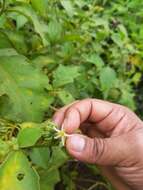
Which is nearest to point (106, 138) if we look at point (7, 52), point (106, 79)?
point (7, 52)

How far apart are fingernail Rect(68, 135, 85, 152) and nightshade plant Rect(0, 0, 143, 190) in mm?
36

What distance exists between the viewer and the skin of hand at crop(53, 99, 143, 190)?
1.32 metres

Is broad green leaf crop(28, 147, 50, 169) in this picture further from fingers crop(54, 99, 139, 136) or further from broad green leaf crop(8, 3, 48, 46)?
broad green leaf crop(8, 3, 48, 46)

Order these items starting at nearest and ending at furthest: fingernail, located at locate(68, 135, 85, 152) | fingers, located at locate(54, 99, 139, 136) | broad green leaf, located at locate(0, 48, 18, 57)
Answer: fingernail, located at locate(68, 135, 85, 152), broad green leaf, located at locate(0, 48, 18, 57), fingers, located at locate(54, 99, 139, 136)

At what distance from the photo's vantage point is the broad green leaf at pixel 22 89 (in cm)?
130

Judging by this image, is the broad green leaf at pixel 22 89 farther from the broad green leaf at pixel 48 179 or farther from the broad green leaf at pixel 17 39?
the broad green leaf at pixel 48 179

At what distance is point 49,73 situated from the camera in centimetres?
179

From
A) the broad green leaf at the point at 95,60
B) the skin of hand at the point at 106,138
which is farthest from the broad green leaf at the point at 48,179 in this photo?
the broad green leaf at the point at 95,60

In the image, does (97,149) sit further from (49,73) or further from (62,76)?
(49,73)

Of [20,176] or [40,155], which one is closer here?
[20,176]

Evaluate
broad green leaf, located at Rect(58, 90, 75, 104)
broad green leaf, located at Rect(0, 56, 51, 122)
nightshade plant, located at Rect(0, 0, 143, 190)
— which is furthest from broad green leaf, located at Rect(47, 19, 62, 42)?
broad green leaf, located at Rect(0, 56, 51, 122)

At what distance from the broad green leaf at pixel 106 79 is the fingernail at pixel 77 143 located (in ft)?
2.52

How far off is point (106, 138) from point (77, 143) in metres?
0.19

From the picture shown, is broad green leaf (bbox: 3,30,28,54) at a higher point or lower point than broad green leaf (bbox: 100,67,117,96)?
higher
